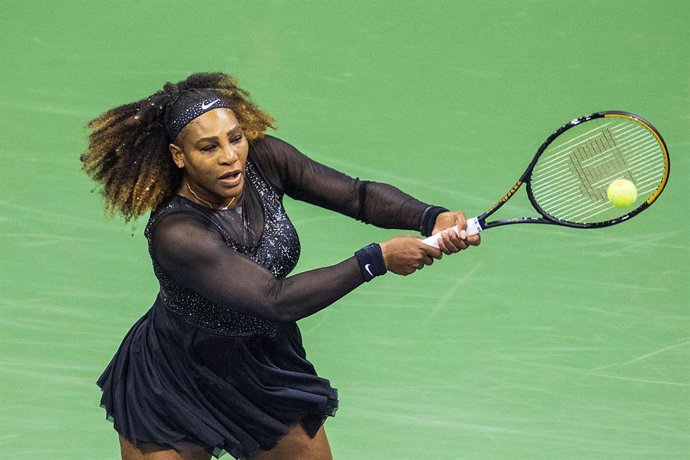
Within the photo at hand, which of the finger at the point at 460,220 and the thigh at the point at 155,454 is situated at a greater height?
the finger at the point at 460,220

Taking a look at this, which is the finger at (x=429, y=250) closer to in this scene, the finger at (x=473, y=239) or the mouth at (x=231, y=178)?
the finger at (x=473, y=239)

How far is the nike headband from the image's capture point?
360 centimetres

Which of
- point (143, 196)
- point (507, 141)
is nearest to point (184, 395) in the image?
point (143, 196)

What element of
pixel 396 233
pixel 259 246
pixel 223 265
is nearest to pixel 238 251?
pixel 259 246

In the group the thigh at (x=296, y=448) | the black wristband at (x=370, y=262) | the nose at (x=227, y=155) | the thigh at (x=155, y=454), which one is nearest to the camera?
the black wristband at (x=370, y=262)

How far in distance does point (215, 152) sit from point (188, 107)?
12cm

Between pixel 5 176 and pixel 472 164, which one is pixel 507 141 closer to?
pixel 472 164

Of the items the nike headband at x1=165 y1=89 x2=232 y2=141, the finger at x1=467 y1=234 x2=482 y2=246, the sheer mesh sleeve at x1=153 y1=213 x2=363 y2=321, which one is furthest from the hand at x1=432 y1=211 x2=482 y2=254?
the nike headband at x1=165 y1=89 x2=232 y2=141

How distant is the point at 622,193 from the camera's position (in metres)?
3.74

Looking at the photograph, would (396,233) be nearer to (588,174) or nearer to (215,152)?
(588,174)

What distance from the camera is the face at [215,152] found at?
141 inches

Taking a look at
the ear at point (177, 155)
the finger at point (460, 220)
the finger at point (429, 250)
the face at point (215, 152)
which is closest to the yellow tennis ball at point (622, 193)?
the finger at point (460, 220)

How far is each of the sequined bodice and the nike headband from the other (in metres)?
0.17

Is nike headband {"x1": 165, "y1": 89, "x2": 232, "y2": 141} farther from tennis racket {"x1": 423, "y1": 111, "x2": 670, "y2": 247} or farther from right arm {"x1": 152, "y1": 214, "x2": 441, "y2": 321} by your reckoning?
tennis racket {"x1": 423, "y1": 111, "x2": 670, "y2": 247}
